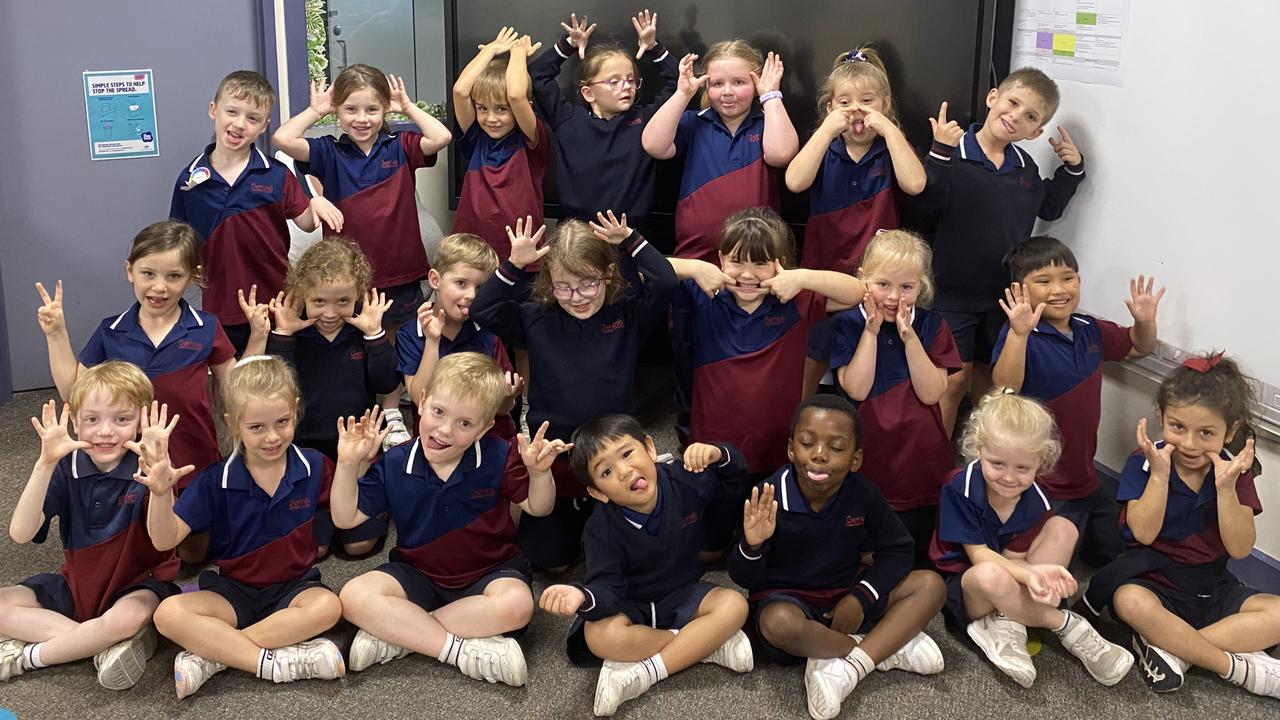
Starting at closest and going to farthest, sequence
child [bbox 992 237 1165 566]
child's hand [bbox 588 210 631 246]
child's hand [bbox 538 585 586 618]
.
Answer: child's hand [bbox 538 585 586 618]
child's hand [bbox 588 210 631 246]
child [bbox 992 237 1165 566]

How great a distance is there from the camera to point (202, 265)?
127 inches

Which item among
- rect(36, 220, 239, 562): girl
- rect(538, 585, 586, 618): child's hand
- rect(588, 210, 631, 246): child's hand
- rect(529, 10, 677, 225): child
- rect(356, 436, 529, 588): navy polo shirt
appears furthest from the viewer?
rect(529, 10, 677, 225): child

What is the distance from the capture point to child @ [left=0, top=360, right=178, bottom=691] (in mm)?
2363

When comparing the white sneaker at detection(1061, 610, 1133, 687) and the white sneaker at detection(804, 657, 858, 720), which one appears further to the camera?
the white sneaker at detection(1061, 610, 1133, 687)

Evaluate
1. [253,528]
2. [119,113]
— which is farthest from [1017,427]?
[119,113]

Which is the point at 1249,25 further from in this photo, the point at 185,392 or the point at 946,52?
the point at 185,392

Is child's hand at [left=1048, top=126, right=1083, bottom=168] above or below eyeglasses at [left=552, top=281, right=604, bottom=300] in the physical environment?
above

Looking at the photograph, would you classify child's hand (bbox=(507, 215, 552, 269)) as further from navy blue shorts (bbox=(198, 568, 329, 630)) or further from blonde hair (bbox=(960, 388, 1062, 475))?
blonde hair (bbox=(960, 388, 1062, 475))

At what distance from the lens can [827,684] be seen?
90.8 inches

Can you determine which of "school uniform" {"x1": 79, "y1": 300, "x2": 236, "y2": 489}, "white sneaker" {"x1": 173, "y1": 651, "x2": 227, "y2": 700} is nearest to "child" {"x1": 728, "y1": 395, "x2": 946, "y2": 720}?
"white sneaker" {"x1": 173, "y1": 651, "x2": 227, "y2": 700}

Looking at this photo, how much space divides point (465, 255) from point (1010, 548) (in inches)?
58.8

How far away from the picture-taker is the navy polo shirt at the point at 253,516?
242 cm

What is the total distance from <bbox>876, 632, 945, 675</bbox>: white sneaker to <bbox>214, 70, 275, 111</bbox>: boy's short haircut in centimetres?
218

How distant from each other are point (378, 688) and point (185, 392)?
3.05ft
